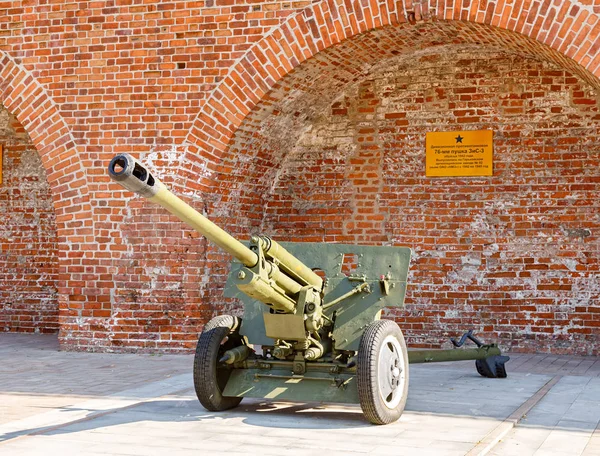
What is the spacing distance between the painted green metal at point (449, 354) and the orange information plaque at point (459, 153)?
8.80 ft

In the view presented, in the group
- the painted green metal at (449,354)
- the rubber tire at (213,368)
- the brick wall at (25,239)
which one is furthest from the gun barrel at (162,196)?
the brick wall at (25,239)

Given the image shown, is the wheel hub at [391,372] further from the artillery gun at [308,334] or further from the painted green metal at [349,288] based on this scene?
the painted green metal at [349,288]

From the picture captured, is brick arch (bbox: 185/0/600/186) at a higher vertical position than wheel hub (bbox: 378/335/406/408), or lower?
higher

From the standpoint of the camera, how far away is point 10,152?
37.9ft

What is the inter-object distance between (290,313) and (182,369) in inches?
100

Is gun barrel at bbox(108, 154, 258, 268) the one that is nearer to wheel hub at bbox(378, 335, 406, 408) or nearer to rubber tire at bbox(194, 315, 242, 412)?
rubber tire at bbox(194, 315, 242, 412)

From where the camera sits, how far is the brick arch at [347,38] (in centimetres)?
807

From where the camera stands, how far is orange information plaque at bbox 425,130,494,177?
985 centimetres

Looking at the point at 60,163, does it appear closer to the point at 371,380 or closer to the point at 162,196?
the point at 162,196

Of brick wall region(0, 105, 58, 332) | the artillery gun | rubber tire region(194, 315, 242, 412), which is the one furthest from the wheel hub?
brick wall region(0, 105, 58, 332)

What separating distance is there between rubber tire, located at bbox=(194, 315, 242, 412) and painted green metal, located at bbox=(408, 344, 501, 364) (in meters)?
1.56

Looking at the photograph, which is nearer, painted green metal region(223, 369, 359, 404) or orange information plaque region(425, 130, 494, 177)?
painted green metal region(223, 369, 359, 404)

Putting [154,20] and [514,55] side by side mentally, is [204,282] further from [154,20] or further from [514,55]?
[514,55]

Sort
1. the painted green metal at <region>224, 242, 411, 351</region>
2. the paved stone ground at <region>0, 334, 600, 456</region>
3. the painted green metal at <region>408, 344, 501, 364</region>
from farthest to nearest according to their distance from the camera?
the painted green metal at <region>408, 344, 501, 364</region>
the painted green metal at <region>224, 242, 411, 351</region>
the paved stone ground at <region>0, 334, 600, 456</region>
